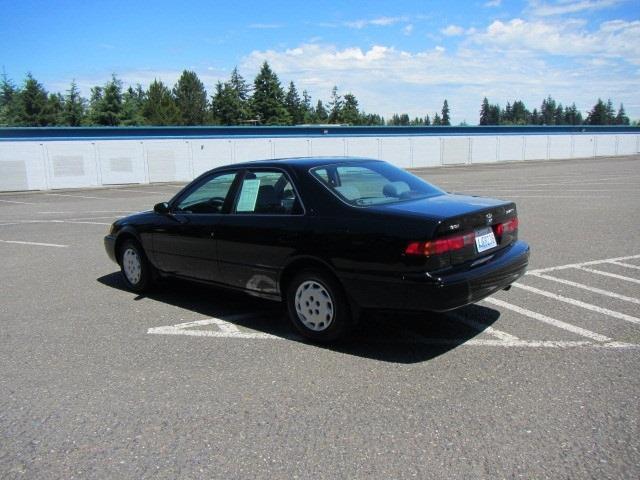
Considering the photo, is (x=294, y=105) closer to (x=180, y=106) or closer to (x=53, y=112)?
(x=180, y=106)

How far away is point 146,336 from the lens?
15.2ft

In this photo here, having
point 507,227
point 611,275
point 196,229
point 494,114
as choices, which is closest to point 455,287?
point 507,227

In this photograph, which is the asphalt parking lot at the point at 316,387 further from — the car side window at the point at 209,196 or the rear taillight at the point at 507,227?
the car side window at the point at 209,196

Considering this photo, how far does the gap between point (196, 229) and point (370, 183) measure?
177 centimetres

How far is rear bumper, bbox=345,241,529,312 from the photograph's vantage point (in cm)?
368

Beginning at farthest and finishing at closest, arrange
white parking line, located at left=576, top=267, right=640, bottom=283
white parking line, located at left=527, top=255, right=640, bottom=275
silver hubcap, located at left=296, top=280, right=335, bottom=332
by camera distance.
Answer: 1. white parking line, located at left=527, top=255, right=640, bottom=275
2. white parking line, located at left=576, top=267, right=640, bottom=283
3. silver hubcap, located at left=296, top=280, right=335, bottom=332

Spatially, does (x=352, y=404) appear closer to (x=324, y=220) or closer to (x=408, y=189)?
(x=324, y=220)

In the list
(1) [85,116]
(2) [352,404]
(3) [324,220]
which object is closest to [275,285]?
(3) [324,220]

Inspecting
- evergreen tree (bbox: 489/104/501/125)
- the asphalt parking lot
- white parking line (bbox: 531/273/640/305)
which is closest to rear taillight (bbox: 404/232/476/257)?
the asphalt parking lot

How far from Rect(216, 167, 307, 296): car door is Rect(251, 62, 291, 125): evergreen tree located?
278 feet

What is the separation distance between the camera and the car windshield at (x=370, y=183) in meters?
4.35

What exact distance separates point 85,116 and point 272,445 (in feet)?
242

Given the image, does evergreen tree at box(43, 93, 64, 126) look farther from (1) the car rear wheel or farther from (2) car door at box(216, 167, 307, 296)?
(2) car door at box(216, 167, 307, 296)

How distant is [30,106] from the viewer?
206 feet
